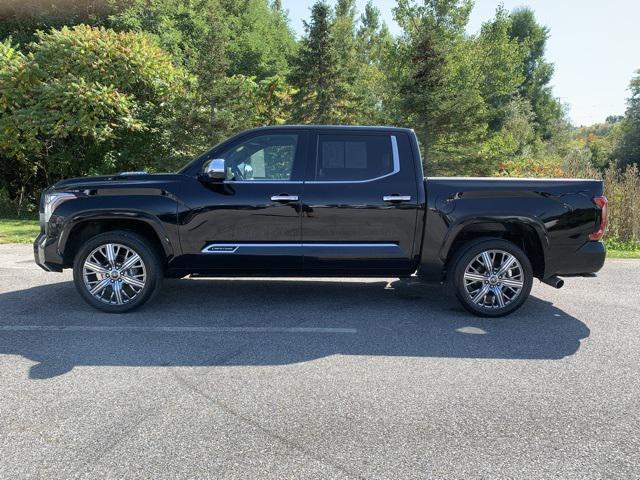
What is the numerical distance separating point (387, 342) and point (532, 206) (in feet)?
7.07

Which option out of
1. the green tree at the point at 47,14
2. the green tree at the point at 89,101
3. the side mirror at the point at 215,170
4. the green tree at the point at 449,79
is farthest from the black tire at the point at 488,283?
the green tree at the point at 47,14

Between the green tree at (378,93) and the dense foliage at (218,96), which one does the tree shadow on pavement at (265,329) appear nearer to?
the dense foliage at (218,96)

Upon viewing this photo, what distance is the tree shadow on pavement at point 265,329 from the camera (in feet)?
13.8

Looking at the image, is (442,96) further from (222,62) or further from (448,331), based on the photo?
(448,331)

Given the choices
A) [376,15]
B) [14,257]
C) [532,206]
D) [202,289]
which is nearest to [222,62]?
[14,257]

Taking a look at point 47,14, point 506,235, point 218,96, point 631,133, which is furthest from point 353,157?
point 631,133

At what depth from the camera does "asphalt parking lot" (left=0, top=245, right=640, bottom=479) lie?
2.69 meters

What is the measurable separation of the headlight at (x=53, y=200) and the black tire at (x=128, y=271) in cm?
48

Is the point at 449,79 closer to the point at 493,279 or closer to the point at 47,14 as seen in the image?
the point at 493,279

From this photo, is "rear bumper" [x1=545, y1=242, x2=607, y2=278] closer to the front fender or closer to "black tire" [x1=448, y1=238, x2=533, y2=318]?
"black tire" [x1=448, y1=238, x2=533, y2=318]

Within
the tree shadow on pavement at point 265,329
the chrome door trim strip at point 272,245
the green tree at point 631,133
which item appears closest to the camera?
the tree shadow on pavement at point 265,329

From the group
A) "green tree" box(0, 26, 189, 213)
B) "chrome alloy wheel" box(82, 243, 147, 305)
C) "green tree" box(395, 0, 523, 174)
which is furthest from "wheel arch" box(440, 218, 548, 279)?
"green tree" box(0, 26, 189, 213)

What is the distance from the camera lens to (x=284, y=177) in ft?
17.5

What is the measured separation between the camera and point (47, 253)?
5.31 meters
